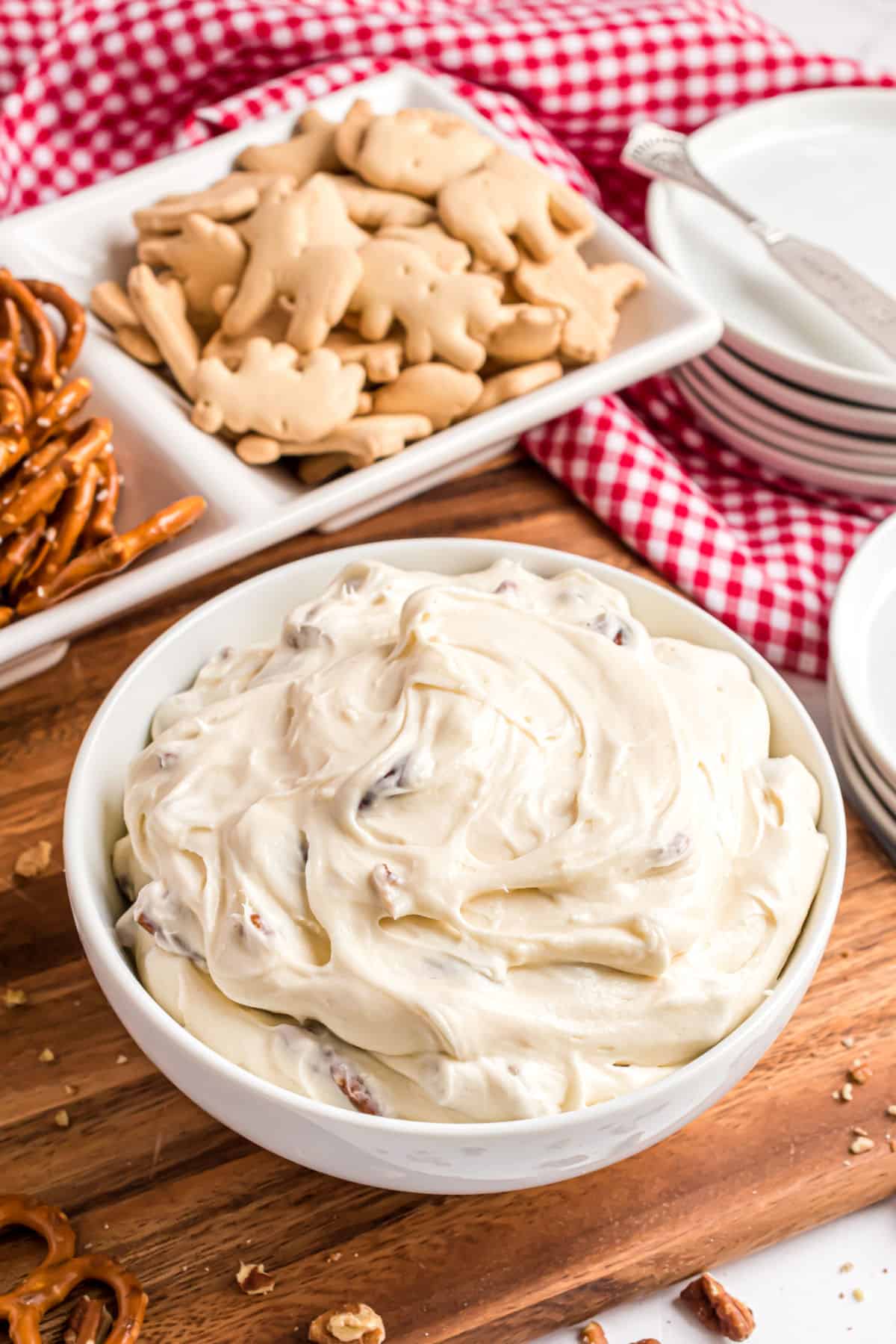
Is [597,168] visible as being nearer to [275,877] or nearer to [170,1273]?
[275,877]

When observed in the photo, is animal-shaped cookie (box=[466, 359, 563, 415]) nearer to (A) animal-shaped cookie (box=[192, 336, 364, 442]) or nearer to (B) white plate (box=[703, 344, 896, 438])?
(A) animal-shaped cookie (box=[192, 336, 364, 442])

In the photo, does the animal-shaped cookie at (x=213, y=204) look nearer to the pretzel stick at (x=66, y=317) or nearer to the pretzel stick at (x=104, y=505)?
the pretzel stick at (x=66, y=317)

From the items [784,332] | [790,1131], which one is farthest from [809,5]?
[790,1131]

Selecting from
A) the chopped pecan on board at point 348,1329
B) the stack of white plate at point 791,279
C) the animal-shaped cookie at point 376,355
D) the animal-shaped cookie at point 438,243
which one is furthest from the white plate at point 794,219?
the chopped pecan on board at point 348,1329

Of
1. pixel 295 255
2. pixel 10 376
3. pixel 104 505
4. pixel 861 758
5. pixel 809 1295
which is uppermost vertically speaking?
pixel 295 255

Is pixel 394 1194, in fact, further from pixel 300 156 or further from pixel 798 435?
pixel 300 156

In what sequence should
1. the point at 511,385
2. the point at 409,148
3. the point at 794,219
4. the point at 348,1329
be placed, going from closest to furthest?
the point at 348,1329 → the point at 511,385 → the point at 409,148 → the point at 794,219

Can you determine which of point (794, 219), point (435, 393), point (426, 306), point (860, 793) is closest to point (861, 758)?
point (860, 793)
